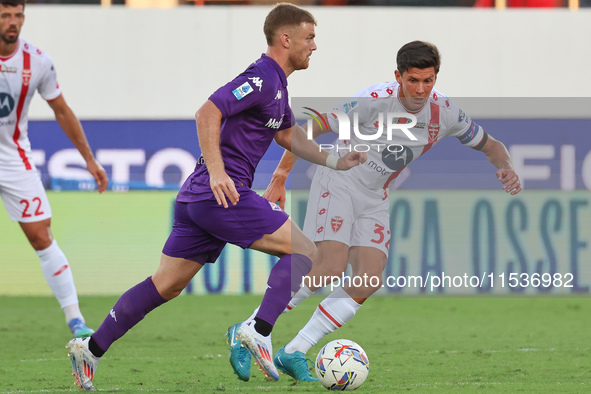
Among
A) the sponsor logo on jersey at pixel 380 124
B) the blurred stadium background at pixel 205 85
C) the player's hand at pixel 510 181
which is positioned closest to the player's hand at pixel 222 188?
the sponsor logo on jersey at pixel 380 124

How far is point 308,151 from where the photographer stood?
4629mm

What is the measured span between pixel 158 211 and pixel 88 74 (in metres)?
4.39

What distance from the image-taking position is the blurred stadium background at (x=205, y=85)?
35.1 ft

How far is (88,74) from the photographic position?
14.2m

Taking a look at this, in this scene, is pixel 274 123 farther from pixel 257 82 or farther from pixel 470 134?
pixel 470 134

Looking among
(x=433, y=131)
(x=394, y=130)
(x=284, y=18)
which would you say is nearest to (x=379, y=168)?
(x=394, y=130)

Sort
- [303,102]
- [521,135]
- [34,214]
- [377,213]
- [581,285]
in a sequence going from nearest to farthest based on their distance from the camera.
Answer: [377,213]
[34,214]
[581,285]
[521,135]
[303,102]

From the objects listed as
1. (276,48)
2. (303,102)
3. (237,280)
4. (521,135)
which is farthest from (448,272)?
(276,48)

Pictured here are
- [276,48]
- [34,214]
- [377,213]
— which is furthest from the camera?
[34,214]

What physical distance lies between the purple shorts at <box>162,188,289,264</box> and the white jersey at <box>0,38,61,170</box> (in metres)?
1.90

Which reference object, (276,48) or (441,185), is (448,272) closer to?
(441,185)

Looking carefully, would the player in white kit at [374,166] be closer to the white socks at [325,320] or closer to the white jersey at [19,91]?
the white socks at [325,320]

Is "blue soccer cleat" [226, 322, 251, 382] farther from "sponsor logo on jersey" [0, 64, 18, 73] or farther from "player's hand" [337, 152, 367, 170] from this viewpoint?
"sponsor logo on jersey" [0, 64, 18, 73]

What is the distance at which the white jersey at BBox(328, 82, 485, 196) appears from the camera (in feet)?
17.5
